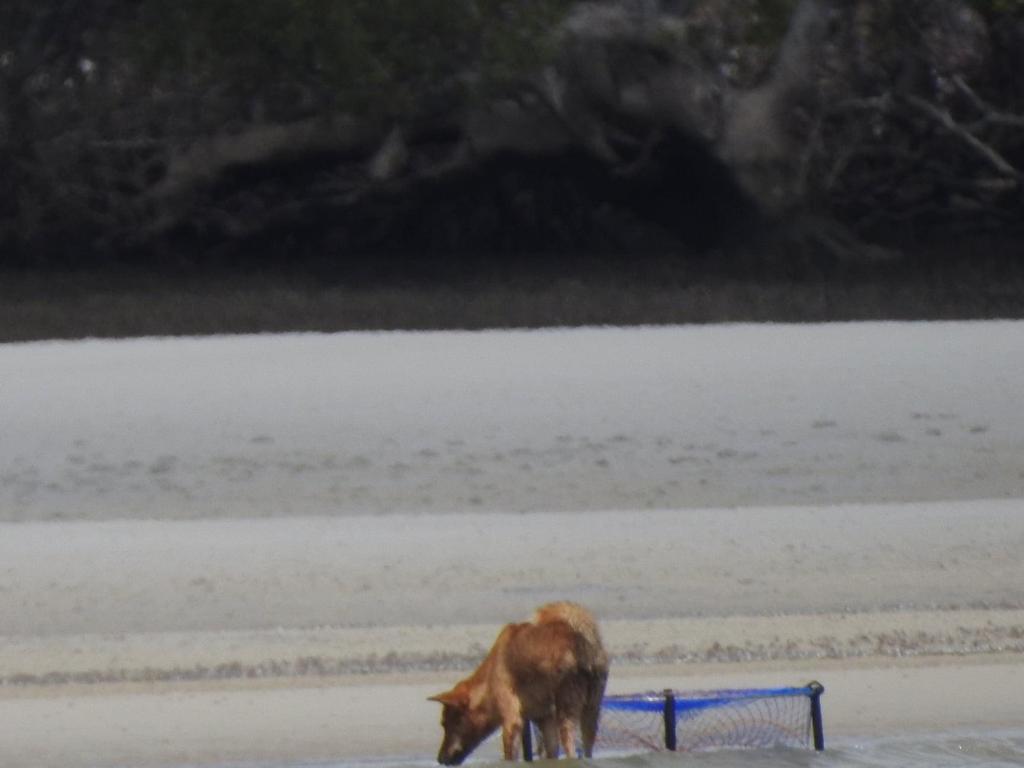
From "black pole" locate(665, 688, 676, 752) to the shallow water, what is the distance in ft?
0.35

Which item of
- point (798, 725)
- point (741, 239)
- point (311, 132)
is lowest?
point (798, 725)

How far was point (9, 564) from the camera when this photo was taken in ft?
24.2

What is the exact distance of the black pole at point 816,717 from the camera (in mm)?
4819

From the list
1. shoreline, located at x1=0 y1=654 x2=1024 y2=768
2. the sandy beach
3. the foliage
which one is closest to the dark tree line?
the foliage

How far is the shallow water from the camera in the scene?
5.16 metres

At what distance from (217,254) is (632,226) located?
3.49 m

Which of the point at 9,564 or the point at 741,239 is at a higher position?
the point at 741,239

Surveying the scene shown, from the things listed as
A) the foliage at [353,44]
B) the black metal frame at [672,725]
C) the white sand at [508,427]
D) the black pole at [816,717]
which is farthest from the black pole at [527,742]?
the foliage at [353,44]

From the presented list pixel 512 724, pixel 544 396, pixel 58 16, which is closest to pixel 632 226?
pixel 58 16

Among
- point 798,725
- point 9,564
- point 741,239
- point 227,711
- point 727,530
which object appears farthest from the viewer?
point 741,239

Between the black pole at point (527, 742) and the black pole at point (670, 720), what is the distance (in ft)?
1.06

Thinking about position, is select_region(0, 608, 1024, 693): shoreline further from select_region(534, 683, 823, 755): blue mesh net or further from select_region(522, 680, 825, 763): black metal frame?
select_region(522, 680, 825, 763): black metal frame

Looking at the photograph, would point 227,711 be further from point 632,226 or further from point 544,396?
point 632,226

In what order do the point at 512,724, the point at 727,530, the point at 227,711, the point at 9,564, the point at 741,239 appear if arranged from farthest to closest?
the point at 741,239, the point at 727,530, the point at 9,564, the point at 227,711, the point at 512,724
